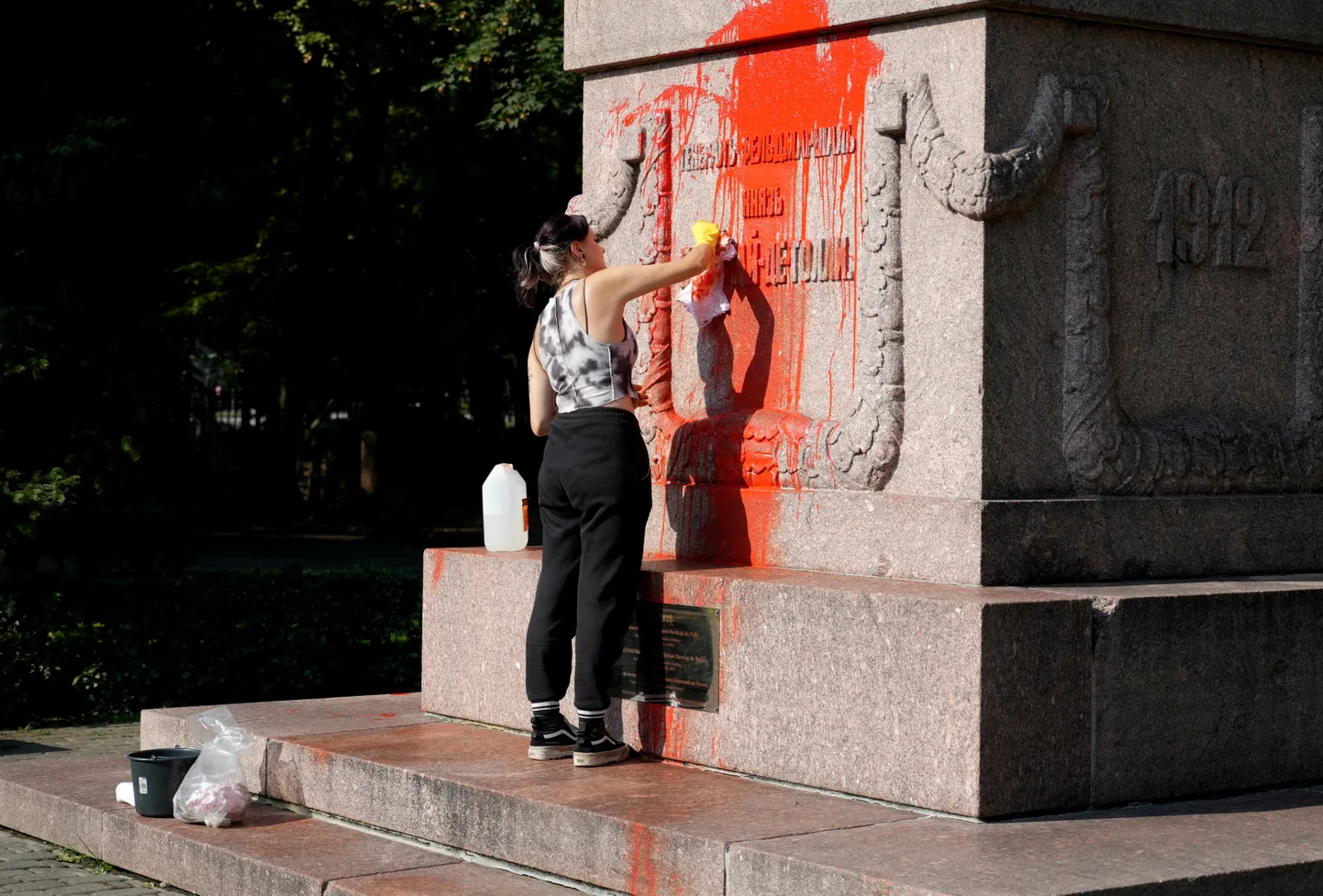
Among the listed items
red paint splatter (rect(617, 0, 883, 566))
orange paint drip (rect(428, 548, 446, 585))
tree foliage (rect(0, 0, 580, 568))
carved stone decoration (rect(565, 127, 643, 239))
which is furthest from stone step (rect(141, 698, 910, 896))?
tree foliage (rect(0, 0, 580, 568))

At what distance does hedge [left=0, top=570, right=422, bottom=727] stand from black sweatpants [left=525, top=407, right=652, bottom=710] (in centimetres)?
605

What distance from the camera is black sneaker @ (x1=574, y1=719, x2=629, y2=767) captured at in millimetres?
6617

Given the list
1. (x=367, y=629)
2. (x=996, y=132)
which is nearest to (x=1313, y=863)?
(x=996, y=132)

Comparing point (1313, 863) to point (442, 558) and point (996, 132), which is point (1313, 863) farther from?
point (442, 558)

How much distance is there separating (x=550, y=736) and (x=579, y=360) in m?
1.28

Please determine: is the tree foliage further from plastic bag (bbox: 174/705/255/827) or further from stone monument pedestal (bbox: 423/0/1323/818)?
stone monument pedestal (bbox: 423/0/1323/818)

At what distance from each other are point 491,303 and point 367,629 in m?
13.8

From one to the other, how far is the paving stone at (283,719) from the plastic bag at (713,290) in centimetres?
200

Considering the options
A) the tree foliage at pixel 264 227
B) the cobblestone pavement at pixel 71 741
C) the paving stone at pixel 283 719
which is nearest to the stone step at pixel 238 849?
the paving stone at pixel 283 719

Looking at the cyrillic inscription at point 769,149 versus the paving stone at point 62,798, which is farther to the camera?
the paving stone at point 62,798

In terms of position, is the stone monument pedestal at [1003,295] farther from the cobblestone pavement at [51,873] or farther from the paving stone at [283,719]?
the cobblestone pavement at [51,873]

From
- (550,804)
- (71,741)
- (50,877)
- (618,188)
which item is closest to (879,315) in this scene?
(618,188)

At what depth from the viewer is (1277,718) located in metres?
6.26

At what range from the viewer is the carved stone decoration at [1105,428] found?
6.47 m
